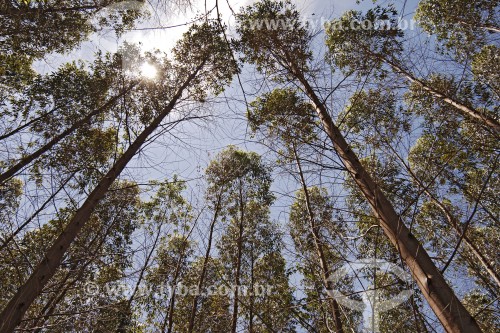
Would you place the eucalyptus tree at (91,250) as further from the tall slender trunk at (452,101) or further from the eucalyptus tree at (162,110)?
the tall slender trunk at (452,101)

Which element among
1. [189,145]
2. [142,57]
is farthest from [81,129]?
[189,145]

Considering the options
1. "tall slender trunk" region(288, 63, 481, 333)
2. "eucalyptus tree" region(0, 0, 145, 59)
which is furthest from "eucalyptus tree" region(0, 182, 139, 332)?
"tall slender trunk" region(288, 63, 481, 333)

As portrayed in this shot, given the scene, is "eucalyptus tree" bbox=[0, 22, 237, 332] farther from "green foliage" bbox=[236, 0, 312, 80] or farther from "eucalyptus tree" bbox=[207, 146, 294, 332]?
"eucalyptus tree" bbox=[207, 146, 294, 332]

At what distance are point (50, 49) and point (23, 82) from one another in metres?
1.31

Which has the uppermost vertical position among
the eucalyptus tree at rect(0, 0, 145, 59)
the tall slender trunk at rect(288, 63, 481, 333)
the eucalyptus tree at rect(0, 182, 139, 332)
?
the eucalyptus tree at rect(0, 0, 145, 59)

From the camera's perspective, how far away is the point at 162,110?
6668 millimetres

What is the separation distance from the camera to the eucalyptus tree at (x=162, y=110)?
130 inches

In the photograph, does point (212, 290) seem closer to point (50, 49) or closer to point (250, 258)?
point (250, 258)

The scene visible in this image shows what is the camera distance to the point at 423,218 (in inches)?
364

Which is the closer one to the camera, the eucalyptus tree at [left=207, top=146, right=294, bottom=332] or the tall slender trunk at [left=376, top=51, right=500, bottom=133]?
the tall slender trunk at [left=376, top=51, right=500, bottom=133]

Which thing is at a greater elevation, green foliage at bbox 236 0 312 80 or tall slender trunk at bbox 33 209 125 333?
green foliage at bbox 236 0 312 80

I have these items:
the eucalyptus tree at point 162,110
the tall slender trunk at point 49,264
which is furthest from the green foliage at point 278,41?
the tall slender trunk at point 49,264

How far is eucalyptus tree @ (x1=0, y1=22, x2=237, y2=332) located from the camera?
3.30 meters

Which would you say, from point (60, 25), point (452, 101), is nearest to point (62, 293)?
point (60, 25)
